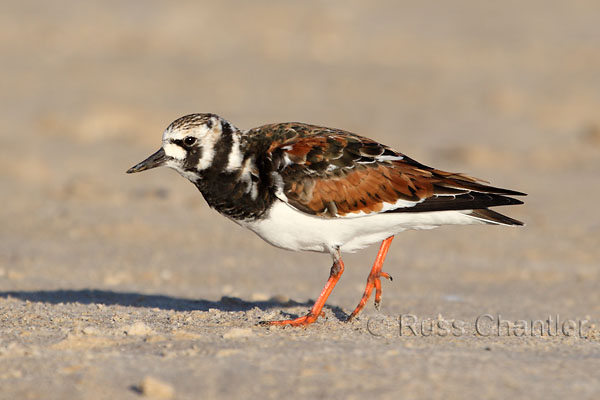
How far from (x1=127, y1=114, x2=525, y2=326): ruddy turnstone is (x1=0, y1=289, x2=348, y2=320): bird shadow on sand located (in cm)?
96

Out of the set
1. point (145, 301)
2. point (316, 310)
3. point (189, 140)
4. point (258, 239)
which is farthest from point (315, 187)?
point (258, 239)

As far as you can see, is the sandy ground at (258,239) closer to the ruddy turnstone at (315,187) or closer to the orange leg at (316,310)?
the orange leg at (316,310)

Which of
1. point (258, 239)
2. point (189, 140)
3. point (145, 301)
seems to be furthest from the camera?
point (258, 239)

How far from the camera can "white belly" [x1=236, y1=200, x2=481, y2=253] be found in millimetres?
5461

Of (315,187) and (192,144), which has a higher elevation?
(192,144)

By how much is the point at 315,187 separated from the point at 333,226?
0.94ft

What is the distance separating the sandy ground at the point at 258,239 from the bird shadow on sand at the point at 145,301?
3 cm

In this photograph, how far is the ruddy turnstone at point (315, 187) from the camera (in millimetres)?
5473

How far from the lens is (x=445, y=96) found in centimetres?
1817

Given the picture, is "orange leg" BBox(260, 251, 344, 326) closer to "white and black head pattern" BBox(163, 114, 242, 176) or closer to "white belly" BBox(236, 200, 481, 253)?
"white belly" BBox(236, 200, 481, 253)

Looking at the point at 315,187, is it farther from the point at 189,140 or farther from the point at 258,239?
the point at 258,239

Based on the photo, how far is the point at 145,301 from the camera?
23.4ft

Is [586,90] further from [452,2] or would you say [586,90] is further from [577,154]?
[452,2]

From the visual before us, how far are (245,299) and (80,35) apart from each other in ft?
47.0
